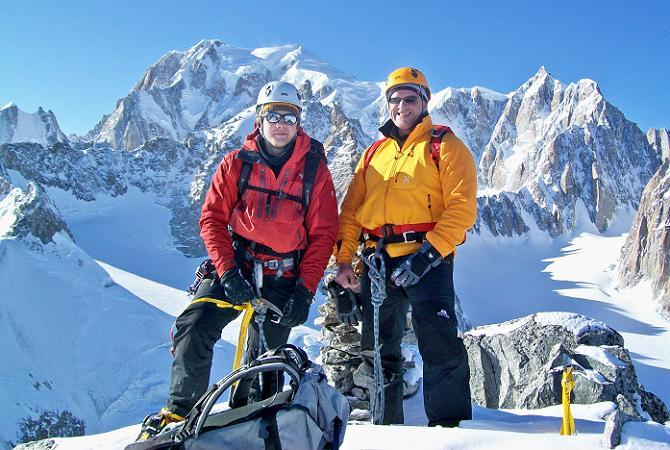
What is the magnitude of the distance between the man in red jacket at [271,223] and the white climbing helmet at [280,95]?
1cm

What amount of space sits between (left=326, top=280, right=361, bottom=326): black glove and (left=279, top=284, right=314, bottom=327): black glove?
2.68 ft

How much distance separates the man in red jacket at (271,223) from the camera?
447 centimetres

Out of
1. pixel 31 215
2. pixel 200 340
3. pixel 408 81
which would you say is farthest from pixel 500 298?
pixel 200 340

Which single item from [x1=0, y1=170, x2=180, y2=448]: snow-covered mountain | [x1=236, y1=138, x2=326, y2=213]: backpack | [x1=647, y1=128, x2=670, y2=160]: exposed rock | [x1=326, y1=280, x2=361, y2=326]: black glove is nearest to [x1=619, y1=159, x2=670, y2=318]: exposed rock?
[x1=0, y1=170, x2=180, y2=448]: snow-covered mountain

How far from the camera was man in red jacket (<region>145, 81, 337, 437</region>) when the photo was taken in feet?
14.7

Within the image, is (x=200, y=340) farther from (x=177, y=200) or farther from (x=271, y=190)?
(x=177, y=200)

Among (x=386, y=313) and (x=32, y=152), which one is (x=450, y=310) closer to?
(x=386, y=313)

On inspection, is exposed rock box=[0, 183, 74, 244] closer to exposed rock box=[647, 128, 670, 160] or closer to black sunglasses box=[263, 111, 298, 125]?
black sunglasses box=[263, 111, 298, 125]

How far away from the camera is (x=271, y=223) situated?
4.69 m

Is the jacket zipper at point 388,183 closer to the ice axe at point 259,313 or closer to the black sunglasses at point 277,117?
the black sunglasses at point 277,117

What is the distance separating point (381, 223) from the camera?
4.83 meters

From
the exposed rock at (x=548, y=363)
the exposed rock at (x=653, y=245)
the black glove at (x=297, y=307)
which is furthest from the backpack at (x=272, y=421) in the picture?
the exposed rock at (x=653, y=245)

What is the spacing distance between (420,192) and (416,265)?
0.75 meters

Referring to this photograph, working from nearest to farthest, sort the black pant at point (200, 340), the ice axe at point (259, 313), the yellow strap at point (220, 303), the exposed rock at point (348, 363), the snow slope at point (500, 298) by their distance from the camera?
the snow slope at point (500, 298), the black pant at point (200, 340), the ice axe at point (259, 313), the yellow strap at point (220, 303), the exposed rock at point (348, 363)
